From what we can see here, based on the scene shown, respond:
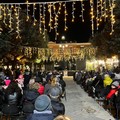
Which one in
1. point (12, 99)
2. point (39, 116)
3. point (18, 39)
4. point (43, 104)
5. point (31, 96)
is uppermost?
point (18, 39)

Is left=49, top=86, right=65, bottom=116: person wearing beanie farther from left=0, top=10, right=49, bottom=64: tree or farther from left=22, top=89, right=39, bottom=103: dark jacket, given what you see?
left=0, top=10, right=49, bottom=64: tree

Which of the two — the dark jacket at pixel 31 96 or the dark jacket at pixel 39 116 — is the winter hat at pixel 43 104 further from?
the dark jacket at pixel 31 96

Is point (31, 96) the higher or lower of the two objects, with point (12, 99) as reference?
higher

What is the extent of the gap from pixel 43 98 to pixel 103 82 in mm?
10263

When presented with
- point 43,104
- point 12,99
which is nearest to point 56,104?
point 43,104

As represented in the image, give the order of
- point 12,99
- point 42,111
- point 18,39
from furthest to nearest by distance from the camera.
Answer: point 18,39 < point 12,99 < point 42,111

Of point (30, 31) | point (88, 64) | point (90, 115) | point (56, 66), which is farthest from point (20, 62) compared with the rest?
point (90, 115)

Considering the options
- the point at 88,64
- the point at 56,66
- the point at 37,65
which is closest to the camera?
the point at 37,65

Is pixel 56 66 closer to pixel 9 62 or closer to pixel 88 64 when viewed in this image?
Result: pixel 88 64

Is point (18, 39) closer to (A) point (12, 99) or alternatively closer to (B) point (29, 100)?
(A) point (12, 99)

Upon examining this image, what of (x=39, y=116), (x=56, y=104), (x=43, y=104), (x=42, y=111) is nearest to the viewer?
(x=39, y=116)

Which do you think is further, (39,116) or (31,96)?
(31,96)

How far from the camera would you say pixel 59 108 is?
29.6ft

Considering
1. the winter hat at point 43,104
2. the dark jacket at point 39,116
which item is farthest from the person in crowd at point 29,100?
the dark jacket at point 39,116
